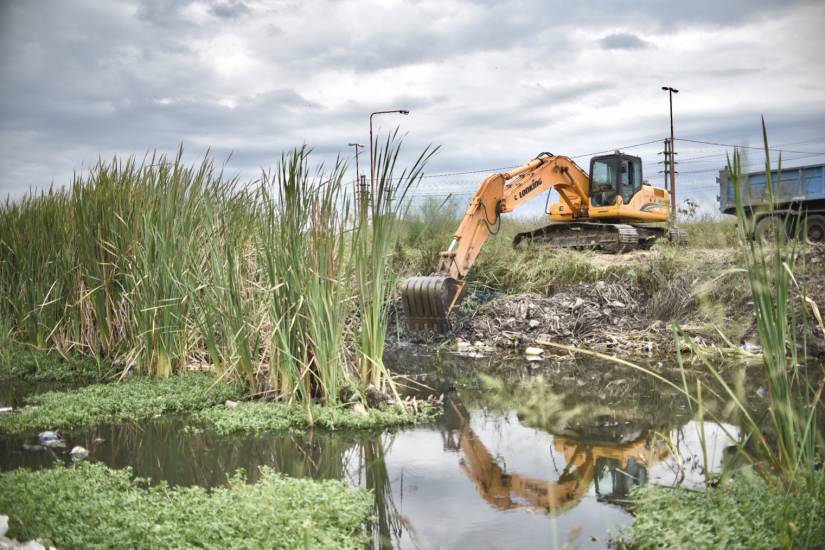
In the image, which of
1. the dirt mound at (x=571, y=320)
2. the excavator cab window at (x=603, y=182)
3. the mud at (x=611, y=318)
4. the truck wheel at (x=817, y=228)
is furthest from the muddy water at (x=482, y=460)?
the truck wheel at (x=817, y=228)

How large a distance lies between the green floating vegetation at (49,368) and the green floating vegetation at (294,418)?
6.94ft

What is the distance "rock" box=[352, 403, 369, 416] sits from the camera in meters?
5.44

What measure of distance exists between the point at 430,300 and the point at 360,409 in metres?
4.37

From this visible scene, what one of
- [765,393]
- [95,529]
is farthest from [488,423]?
[95,529]

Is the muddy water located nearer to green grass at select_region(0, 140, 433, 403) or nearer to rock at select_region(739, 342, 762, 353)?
green grass at select_region(0, 140, 433, 403)

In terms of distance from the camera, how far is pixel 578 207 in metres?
14.3

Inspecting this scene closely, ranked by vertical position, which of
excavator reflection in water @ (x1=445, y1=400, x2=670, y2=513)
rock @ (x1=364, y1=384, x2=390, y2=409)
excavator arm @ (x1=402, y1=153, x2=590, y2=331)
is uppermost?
excavator arm @ (x1=402, y1=153, x2=590, y2=331)

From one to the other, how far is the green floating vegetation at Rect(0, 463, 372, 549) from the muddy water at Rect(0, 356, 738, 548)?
0.27m

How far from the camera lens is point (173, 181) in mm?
6992

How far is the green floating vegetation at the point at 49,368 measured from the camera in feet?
24.2

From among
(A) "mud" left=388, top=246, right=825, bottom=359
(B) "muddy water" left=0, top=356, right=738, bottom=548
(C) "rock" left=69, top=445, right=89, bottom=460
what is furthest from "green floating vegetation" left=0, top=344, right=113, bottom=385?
(A) "mud" left=388, top=246, right=825, bottom=359

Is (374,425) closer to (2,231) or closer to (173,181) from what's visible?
(173,181)

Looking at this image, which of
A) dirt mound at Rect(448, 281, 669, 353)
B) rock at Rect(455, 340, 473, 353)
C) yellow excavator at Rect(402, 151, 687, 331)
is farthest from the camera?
yellow excavator at Rect(402, 151, 687, 331)

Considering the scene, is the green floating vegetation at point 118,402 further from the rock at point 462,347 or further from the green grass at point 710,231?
the green grass at point 710,231
